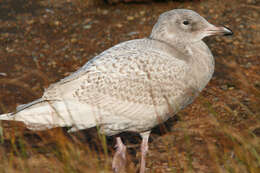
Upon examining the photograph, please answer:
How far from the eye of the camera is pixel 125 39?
6938mm

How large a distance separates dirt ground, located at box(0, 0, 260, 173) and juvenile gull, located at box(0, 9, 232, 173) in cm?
48

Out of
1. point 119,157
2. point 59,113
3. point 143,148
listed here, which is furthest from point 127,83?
point 119,157

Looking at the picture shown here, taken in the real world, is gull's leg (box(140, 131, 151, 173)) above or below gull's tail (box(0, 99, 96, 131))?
below

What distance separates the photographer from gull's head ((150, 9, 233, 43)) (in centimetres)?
422

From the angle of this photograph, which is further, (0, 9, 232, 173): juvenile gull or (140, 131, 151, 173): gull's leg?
(140, 131, 151, 173): gull's leg

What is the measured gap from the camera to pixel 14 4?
844 cm

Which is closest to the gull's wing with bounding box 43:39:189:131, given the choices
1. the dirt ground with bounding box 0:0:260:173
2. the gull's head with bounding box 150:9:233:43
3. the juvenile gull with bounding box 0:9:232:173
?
the juvenile gull with bounding box 0:9:232:173

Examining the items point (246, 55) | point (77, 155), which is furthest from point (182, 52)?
point (246, 55)

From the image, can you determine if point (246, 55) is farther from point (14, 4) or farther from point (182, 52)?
→ point (14, 4)

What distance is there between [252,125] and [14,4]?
18.4ft

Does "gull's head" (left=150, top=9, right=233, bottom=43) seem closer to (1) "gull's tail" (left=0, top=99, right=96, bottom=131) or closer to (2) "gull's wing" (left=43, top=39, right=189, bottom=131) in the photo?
(2) "gull's wing" (left=43, top=39, right=189, bottom=131)

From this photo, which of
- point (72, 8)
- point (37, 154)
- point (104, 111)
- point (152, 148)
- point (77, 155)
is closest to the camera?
point (77, 155)

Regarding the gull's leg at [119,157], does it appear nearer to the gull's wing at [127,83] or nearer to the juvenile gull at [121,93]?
the juvenile gull at [121,93]

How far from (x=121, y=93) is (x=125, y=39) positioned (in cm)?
320
